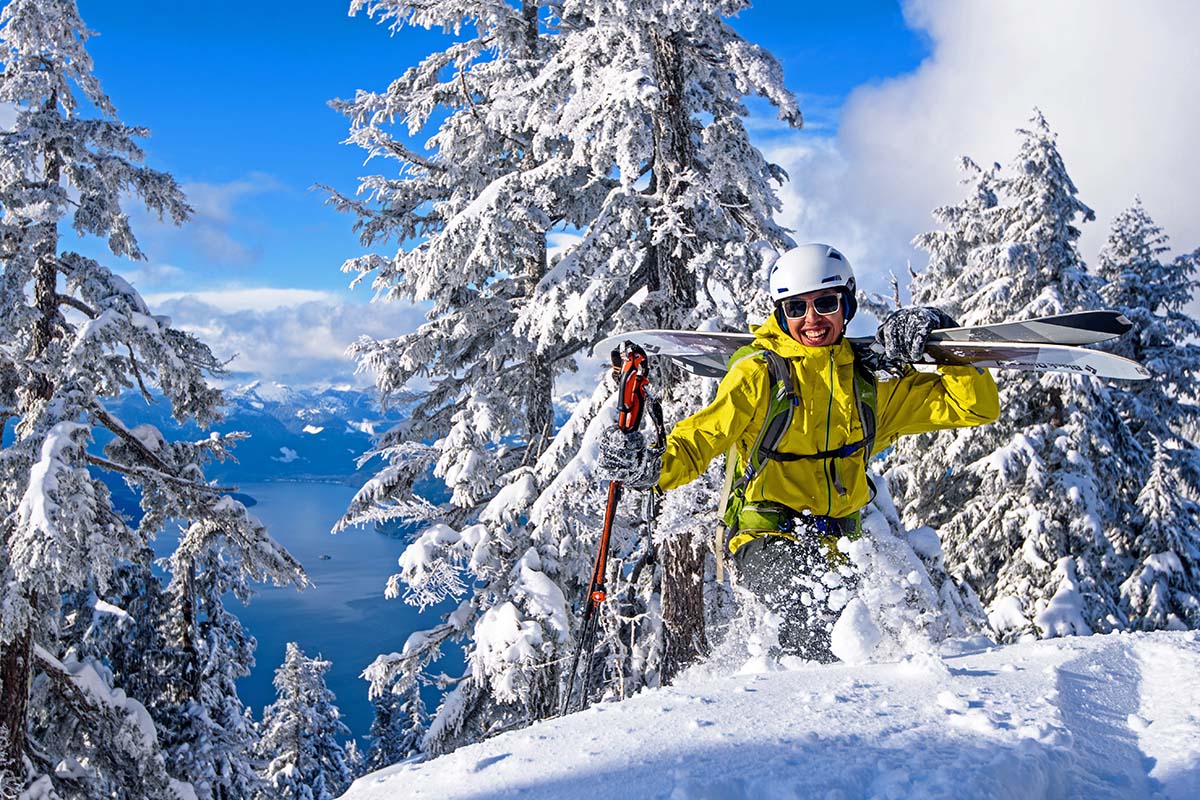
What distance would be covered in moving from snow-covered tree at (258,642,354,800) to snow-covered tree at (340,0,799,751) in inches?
779

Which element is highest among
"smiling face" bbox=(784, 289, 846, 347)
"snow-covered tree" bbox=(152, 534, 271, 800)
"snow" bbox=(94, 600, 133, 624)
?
"smiling face" bbox=(784, 289, 846, 347)

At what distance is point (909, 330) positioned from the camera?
170 inches

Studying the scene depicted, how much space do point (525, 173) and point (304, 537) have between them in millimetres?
176815

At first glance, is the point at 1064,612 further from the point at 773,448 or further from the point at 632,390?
the point at 632,390

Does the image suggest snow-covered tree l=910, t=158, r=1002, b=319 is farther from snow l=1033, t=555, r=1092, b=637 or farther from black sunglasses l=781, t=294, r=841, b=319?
black sunglasses l=781, t=294, r=841, b=319

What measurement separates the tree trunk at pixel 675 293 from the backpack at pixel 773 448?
340cm

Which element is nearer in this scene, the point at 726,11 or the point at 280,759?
the point at 726,11

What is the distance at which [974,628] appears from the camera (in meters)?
8.80

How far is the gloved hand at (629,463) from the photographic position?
3.88m

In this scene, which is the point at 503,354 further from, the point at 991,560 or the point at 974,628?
the point at 991,560

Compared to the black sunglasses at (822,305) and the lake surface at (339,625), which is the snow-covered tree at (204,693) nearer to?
the black sunglasses at (822,305)

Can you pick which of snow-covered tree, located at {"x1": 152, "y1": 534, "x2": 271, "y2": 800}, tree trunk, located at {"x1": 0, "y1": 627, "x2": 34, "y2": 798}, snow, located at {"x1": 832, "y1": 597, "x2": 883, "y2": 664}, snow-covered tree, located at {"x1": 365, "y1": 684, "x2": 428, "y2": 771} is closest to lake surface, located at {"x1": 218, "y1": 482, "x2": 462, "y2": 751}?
snow-covered tree, located at {"x1": 365, "y1": 684, "x2": 428, "y2": 771}

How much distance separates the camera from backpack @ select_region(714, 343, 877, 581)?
14.1ft

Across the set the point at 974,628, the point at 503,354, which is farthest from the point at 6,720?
the point at 974,628
